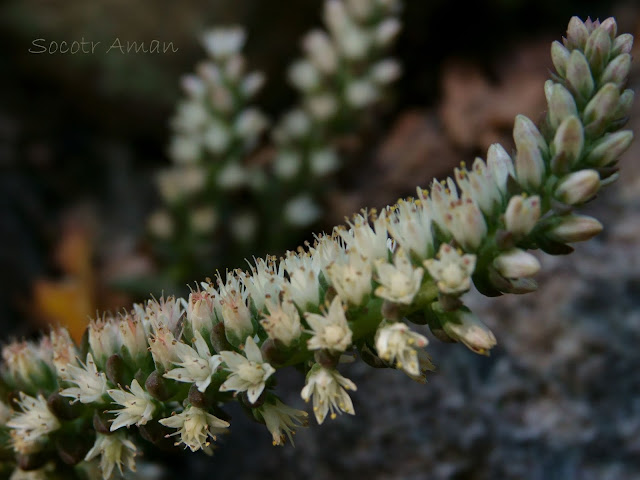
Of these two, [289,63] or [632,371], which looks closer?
[632,371]

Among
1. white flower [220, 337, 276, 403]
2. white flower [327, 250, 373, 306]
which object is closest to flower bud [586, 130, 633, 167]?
white flower [327, 250, 373, 306]

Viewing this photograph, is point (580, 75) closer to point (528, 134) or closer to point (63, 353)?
point (528, 134)

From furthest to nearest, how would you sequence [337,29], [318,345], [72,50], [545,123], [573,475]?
[72,50], [337,29], [573,475], [545,123], [318,345]

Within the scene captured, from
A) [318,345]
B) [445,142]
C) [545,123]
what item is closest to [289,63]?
[445,142]

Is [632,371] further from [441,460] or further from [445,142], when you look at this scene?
[445,142]

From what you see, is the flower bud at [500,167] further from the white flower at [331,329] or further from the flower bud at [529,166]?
the white flower at [331,329]

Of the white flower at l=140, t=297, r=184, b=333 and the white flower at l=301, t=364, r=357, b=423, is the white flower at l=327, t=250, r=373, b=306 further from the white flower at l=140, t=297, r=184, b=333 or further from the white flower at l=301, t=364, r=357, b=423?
the white flower at l=140, t=297, r=184, b=333

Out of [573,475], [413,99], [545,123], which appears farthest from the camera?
[413,99]
